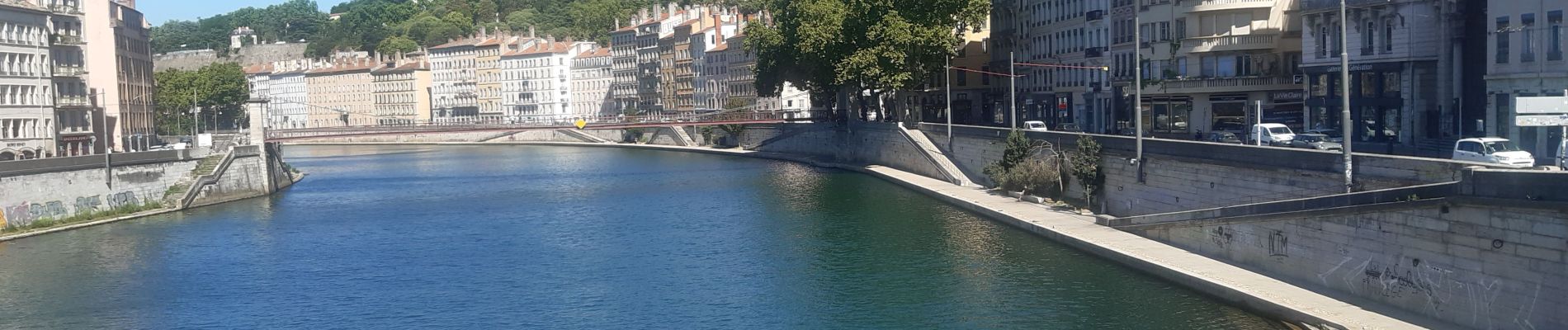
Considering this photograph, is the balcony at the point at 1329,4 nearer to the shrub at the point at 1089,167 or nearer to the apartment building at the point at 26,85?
the shrub at the point at 1089,167

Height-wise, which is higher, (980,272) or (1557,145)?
(1557,145)

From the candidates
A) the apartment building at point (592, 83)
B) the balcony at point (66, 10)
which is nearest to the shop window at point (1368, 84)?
the balcony at point (66, 10)

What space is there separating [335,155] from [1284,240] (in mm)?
121071

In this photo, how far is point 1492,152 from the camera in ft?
120

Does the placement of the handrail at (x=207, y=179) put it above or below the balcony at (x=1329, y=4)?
below

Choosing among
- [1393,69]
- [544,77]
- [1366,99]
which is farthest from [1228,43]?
[544,77]

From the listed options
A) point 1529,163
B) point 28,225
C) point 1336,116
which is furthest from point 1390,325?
Result: point 28,225

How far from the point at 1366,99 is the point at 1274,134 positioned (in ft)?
13.3

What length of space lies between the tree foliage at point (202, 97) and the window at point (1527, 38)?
4243 inches

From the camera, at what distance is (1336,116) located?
5591 centimetres

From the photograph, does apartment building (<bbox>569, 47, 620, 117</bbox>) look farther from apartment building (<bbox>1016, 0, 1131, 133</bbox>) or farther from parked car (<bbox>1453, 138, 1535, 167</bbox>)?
parked car (<bbox>1453, 138, 1535, 167</bbox>)

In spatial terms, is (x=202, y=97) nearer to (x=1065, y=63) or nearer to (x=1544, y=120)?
(x=1065, y=63)

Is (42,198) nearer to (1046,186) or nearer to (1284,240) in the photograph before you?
(1046,186)

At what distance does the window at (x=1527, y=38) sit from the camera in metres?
42.4
